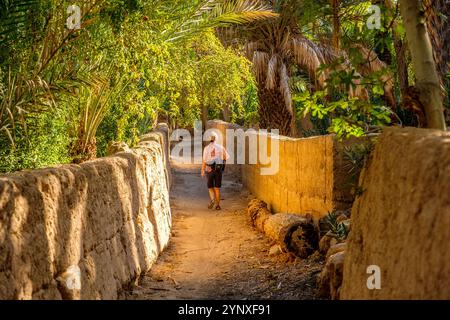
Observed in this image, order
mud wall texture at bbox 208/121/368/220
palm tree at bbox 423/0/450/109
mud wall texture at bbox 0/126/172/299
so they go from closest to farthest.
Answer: mud wall texture at bbox 0/126/172/299, mud wall texture at bbox 208/121/368/220, palm tree at bbox 423/0/450/109

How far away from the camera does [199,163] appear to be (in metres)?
24.6

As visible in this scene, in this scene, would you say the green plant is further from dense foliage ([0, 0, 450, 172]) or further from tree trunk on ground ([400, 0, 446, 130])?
tree trunk on ground ([400, 0, 446, 130])

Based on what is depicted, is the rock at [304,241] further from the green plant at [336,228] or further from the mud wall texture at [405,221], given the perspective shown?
the mud wall texture at [405,221]

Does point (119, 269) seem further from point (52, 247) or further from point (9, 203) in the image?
point (9, 203)

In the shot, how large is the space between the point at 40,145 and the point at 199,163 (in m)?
16.7

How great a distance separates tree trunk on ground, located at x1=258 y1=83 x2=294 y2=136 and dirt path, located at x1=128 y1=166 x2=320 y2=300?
3.06 m

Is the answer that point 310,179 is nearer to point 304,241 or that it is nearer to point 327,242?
point 304,241

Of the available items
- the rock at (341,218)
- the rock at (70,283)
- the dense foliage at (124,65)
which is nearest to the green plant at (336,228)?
the rock at (341,218)

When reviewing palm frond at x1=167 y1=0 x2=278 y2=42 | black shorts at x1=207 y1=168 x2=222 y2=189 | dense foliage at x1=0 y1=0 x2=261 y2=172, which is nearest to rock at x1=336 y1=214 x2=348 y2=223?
dense foliage at x1=0 y1=0 x2=261 y2=172

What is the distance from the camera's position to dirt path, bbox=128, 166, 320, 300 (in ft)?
25.2

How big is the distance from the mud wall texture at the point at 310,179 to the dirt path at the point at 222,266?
0.81 meters

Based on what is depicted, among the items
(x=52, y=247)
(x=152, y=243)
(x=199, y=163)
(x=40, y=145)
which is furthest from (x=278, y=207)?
(x=199, y=163)

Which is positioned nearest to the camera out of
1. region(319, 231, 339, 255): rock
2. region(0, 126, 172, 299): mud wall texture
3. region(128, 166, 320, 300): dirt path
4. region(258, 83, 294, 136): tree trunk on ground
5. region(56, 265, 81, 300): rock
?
region(0, 126, 172, 299): mud wall texture
